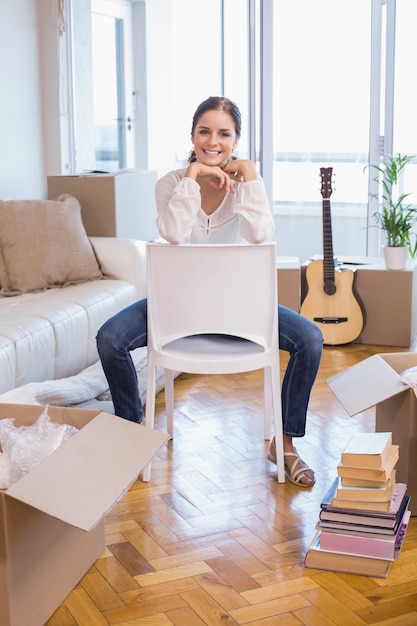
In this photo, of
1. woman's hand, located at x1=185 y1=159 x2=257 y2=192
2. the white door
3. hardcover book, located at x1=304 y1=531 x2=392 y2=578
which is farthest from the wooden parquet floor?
the white door

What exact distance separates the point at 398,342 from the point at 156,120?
2.10 meters

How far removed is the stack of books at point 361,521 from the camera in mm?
2045

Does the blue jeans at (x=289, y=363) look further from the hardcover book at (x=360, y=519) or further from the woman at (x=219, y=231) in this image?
the hardcover book at (x=360, y=519)

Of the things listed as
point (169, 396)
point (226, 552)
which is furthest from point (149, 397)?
point (226, 552)

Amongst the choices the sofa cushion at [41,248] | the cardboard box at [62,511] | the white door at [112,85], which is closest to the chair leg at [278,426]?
the cardboard box at [62,511]

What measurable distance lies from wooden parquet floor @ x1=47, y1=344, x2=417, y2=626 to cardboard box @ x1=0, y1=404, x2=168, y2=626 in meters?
0.07

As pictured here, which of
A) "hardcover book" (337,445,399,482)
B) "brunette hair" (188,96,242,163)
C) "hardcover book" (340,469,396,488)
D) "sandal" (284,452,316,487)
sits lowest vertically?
"sandal" (284,452,316,487)

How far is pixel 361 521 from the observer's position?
81.3 inches

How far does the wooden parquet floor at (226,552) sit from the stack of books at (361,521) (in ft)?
0.12

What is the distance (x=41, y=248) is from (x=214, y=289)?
4.75ft

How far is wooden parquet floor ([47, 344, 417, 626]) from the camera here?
1.89m

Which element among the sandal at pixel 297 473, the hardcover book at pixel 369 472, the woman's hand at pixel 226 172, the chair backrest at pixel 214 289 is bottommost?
the sandal at pixel 297 473

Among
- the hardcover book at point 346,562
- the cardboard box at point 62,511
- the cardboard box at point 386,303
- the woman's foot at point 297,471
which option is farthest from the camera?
the cardboard box at point 386,303

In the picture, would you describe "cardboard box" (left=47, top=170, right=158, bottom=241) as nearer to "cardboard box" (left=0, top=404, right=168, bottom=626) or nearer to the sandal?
the sandal
